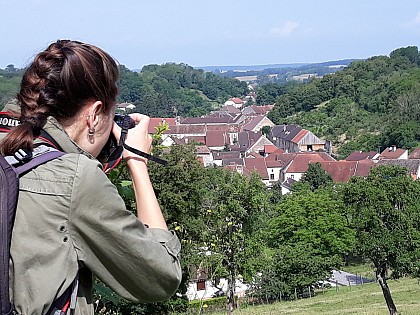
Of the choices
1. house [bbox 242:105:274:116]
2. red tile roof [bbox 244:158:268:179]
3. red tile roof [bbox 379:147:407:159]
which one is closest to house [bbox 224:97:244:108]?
house [bbox 242:105:274:116]

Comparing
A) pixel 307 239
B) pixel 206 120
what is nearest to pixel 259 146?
pixel 206 120

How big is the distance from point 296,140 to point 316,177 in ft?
80.3

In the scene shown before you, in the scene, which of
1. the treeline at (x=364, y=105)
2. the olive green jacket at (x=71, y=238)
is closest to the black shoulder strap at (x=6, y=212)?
the olive green jacket at (x=71, y=238)

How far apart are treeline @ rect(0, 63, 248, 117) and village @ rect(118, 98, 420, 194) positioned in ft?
43.8

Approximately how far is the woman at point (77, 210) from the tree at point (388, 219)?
16828 millimetres

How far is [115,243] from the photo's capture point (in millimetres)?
1162

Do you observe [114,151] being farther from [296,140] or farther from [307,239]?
[296,140]

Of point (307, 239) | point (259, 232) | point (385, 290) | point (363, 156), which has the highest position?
point (385, 290)

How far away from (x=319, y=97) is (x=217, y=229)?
7882 cm

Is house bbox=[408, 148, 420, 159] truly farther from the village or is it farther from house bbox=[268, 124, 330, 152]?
house bbox=[268, 124, 330, 152]

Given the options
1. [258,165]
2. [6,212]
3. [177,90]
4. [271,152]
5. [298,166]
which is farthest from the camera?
[177,90]

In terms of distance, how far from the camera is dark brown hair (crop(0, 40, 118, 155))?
1232 millimetres

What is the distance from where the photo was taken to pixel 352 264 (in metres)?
33.5

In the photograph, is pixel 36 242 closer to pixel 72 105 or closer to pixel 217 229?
pixel 72 105
